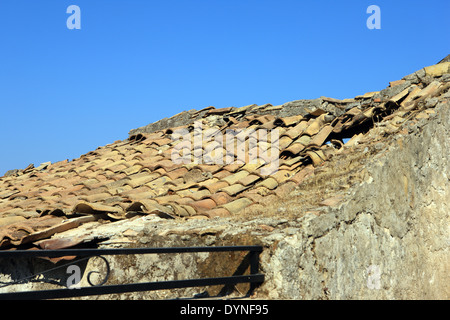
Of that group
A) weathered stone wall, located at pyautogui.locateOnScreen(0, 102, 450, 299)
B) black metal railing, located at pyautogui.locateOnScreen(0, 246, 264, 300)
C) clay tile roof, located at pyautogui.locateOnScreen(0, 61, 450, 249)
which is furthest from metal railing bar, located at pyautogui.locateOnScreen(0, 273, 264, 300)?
clay tile roof, located at pyautogui.locateOnScreen(0, 61, 450, 249)

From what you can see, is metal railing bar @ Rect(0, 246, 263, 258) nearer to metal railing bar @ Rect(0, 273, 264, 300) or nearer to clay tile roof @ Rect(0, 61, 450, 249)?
metal railing bar @ Rect(0, 273, 264, 300)

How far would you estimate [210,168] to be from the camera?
6203 millimetres

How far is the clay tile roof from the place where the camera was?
193 inches

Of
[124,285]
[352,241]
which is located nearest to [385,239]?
[352,241]

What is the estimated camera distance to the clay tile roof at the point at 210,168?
4.89m

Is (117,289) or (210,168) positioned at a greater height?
(210,168)

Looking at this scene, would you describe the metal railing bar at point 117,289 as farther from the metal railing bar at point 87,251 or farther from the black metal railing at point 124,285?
the metal railing bar at point 87,251

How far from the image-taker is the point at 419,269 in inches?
184

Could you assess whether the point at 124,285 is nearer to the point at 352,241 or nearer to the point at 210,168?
the point at 352,241

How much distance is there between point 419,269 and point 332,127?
236 cm

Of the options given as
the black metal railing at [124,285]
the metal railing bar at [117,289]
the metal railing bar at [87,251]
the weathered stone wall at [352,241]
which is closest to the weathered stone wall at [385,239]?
the weathered stone wall at [352,241]

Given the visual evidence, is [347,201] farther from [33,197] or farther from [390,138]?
[33,197]

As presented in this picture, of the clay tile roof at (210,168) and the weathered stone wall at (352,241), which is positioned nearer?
the weathered stone wall at (352,241)
